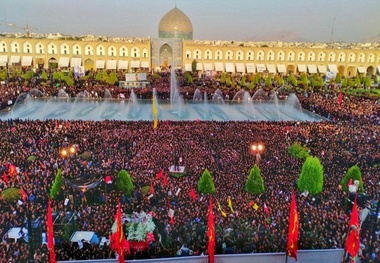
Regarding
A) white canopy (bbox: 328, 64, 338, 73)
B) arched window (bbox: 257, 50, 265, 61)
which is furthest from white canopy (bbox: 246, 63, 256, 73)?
white canopy (bbox: 328, 64, 338, 73)

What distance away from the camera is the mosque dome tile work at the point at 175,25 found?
4612 cm

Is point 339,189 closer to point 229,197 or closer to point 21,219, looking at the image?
point 229,197

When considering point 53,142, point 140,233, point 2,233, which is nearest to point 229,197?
point 140,233

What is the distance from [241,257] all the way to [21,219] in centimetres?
458

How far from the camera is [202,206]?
790cm

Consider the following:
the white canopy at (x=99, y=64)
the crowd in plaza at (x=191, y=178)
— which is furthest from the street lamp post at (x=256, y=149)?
the white canopy at (x=99, y=64)

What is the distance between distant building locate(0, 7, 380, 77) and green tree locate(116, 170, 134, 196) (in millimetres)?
33562

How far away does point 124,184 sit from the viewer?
866cm

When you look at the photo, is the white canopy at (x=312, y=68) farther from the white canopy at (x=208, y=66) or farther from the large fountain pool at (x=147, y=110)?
the large fountain pool at (x=147, y=110)

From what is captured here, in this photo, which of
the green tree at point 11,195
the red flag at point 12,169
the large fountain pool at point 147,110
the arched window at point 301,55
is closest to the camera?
the green tree at point 11,195

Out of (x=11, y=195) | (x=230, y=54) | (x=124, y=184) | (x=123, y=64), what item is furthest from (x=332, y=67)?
(x=11, y=195)

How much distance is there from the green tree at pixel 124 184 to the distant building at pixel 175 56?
3356cm

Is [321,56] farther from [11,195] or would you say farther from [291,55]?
[11,195]

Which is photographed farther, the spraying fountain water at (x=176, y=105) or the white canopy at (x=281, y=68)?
the white canopy at (x=281, y=68)
